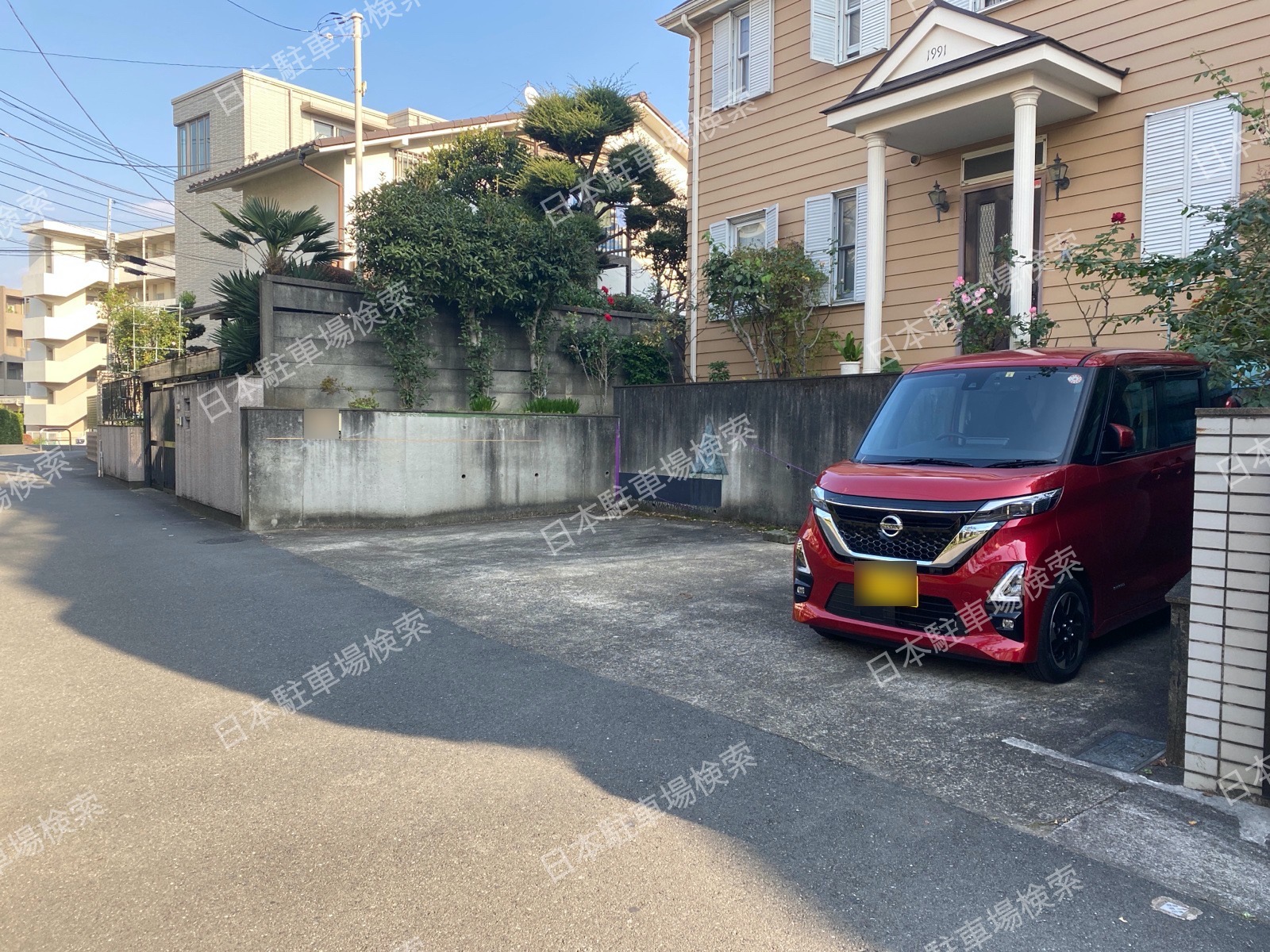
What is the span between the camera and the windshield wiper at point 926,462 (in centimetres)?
526

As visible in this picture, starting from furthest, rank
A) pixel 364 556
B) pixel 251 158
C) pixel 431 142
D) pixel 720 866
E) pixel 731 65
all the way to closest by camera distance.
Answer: pixel 251 158 < pixel 431 142 < pixel 731 65 < pixel 364 556 < pixel 720 866

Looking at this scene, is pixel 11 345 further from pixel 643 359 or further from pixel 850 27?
pixel 850 27

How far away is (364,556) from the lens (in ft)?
31.1

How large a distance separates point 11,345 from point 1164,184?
6377 centimetres

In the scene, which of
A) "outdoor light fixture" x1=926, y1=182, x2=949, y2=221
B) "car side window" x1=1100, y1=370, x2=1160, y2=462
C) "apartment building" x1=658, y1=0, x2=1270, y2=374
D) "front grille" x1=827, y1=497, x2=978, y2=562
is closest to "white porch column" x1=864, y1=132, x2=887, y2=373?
"apartment building" x1=658, y1=0, x2=1270, y2=374

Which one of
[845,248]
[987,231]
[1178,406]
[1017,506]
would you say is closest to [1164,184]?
[987,231]

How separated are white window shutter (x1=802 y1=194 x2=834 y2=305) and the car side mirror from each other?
24.4ft

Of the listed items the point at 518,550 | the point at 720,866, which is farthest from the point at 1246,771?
the point at 518,550

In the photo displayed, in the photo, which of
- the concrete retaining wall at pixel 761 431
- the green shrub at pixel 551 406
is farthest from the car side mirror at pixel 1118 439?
the green shrub at pixel 551 406

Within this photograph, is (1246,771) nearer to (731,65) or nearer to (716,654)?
(716,654)

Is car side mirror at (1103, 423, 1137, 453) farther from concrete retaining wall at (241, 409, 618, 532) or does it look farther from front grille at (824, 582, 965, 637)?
concrete retaining wall at (241, 409, 618, 532)

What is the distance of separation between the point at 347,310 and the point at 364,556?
4456 millimetres

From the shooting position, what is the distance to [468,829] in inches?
128

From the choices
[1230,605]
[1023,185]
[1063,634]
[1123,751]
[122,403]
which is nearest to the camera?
[1230,605]
